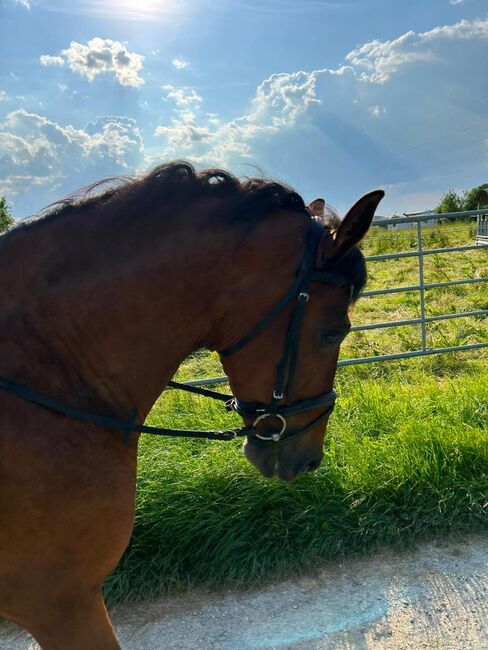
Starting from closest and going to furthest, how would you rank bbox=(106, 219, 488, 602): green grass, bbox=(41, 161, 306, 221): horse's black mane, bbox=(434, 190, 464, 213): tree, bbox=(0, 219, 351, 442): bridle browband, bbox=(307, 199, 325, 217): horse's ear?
bbox=(0, 219, 351, 442): bridle browband
bbox=(41, 161, 306, 221): horse's black mane
bbox=(307, 199, 325, 217): horse's ear
bbox=(106, 219, 488, 602): green grass
bbox=(434, 190, 464, 213): tree

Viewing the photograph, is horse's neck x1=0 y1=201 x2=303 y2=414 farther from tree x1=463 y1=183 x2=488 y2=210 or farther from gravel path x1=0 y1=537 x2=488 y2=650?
tree x1=463 y1=183 x2=488 y2=210

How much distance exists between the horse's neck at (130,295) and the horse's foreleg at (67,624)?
0.64 metres

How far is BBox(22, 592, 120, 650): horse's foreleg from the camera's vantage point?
66.2 inches

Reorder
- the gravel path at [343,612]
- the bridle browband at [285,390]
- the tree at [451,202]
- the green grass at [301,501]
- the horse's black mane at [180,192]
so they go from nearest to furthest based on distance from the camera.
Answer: the bridle browband at [285,390] < the horse's black mane at [180,192] < the gravel path at [343,612] < the green grass at [301,501] < the tree at [451,202]

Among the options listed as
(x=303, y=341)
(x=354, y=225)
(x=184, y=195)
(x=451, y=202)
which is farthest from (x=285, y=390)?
(x=451, y=202)

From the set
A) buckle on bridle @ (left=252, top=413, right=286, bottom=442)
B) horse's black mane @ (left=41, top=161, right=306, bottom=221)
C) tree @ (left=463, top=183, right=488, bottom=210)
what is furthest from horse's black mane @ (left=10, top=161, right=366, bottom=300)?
tree @ (left=463, top=183, right=488, bottom=210)

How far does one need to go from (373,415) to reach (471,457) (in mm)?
834

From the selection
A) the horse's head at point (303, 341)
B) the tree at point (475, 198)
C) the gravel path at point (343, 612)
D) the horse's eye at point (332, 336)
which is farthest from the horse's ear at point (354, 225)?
the tree at point (475, 198)

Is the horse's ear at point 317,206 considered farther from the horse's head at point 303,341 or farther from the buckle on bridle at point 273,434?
the buckle on bridle at point 273,434

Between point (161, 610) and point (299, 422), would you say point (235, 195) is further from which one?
point (161, 610)

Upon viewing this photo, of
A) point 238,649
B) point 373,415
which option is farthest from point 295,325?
point 373,415

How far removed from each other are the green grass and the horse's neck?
5.45 ft

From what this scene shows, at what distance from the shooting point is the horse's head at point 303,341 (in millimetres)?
1845

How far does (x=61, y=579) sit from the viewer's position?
5.50ft
